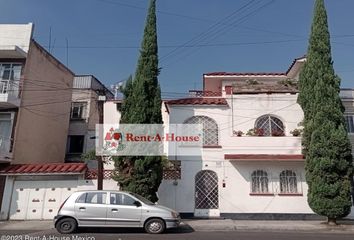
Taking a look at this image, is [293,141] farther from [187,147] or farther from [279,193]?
[187,147]

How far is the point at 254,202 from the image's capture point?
15430 mm

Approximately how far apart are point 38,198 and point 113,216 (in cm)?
662

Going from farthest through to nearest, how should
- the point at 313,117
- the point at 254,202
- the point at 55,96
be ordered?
1. the point at 55,96
2. the point at 254,202
3. the point at 313,117

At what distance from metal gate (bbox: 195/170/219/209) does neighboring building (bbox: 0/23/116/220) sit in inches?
212

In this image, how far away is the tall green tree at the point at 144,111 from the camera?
45.1 feet

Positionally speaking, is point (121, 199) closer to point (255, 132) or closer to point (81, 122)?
point (255, 132)

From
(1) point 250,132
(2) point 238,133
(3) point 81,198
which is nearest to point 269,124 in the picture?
(1) point 250,132

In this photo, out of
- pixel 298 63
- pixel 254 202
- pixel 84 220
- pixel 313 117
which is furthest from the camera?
pixel 298 63

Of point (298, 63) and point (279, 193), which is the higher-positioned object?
point (298, 63)

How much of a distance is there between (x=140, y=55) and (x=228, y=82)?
7745mm

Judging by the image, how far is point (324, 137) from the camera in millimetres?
12859

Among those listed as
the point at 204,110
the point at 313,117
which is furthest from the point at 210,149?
the point at 313,117

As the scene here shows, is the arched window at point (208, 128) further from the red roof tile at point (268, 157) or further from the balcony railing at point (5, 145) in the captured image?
the balcony railing at point (5, 145)

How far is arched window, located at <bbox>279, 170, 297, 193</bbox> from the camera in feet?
51.0
